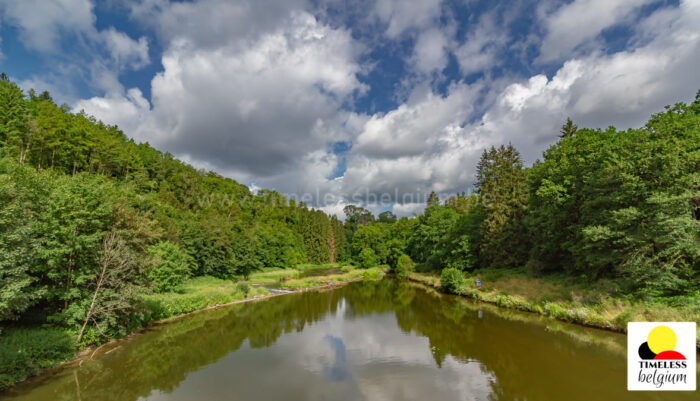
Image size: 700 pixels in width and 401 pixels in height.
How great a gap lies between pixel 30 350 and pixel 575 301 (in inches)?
1180

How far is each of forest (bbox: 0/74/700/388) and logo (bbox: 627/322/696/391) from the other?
5.84 metres

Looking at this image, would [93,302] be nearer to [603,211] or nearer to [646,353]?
[646,353]

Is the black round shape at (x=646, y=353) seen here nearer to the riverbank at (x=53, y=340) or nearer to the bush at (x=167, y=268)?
the riverbank at (x=53, y=340)

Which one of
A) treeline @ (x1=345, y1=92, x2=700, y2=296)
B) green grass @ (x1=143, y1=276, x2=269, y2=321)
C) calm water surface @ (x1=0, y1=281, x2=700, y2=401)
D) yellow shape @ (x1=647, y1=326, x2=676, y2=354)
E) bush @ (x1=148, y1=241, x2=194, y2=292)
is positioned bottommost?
calm water surface @ (x1=0, y1=281, x2=700, y2=401)

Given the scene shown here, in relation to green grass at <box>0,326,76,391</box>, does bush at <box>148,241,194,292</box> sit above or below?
above

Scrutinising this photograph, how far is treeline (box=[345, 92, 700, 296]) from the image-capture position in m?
16.0

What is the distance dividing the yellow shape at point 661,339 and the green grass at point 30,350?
23976mm

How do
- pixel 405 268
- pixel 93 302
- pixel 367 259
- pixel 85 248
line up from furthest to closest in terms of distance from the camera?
pixel 367 259
pixel 405 268
pixel 85 248
pixel 93 302

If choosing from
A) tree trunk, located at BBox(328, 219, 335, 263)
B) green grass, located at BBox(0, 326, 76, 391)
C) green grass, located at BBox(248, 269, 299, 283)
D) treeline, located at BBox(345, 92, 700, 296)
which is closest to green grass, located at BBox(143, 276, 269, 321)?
green grass, located at BBox(0, 326, 76, 391)

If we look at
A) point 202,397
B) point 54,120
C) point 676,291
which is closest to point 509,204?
point 676,291

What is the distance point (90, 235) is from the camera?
14672mm

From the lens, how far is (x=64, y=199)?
14195 mm

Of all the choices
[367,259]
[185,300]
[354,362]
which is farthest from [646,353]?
[367,259]

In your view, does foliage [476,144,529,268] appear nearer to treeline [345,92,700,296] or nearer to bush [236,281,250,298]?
treeline [345,92,700,296]
